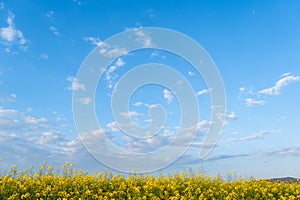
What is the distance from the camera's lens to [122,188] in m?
7.82

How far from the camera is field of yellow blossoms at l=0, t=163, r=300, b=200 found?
7500 millimetres

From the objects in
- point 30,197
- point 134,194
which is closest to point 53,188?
point 30,197

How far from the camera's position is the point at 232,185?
8.73 m

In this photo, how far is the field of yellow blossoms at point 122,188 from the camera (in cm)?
750

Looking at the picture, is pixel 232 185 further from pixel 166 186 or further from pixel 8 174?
pixel 8 174

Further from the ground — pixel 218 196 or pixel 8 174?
pixel 8 174

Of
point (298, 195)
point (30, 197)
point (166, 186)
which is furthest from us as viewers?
point (298, 195)

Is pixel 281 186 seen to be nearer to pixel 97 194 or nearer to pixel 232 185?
pixel 232 185

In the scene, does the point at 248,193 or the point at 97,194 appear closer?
the point at 97,194

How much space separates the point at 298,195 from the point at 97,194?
488 cm

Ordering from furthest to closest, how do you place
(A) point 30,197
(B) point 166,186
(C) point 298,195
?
(C) point 298,195 < (B) point 166,186 < (A) point 30,197

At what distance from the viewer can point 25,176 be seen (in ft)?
26.9

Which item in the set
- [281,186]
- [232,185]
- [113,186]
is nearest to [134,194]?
[113,186]

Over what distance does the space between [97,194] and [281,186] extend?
15.7 ft
